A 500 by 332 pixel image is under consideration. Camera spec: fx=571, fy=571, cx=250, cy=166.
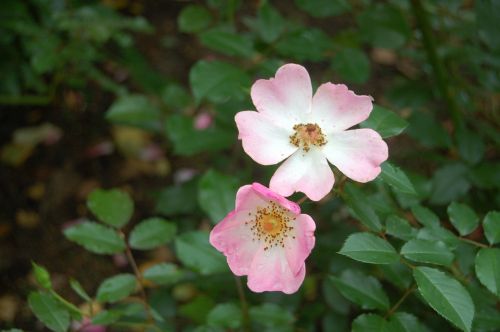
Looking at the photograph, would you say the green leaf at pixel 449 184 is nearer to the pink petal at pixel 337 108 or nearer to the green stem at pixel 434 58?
the green stem at pixel 434 58

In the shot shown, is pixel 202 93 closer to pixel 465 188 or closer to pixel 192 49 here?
pixel 465 188

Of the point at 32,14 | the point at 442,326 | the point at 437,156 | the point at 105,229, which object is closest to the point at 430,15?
the point at 437,156

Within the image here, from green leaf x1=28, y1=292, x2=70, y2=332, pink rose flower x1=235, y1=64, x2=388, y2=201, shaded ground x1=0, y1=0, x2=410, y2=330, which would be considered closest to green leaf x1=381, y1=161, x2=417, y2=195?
pink rose flower x1=235, y1=64, x2=388, y2=201

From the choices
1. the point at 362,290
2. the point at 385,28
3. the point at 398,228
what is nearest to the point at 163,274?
the point at 362,290

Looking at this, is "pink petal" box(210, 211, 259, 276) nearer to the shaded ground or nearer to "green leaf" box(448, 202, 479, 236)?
"green leaf" box(448, 202, 479, 236)

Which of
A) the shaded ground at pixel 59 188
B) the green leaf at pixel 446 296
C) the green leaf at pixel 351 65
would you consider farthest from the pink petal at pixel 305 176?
the shaded ground at pixel 59 188

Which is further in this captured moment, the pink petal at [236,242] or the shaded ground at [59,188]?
the shaded ground at [59,188]

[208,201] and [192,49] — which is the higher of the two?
[208,201]
